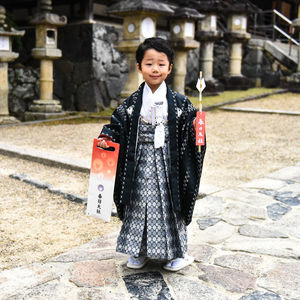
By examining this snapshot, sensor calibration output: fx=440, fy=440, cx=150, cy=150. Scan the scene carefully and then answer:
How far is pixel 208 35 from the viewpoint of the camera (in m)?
13.0

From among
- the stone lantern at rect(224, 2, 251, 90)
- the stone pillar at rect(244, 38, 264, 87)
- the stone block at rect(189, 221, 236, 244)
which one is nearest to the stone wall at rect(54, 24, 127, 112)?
the stone lantern at rect(224, 2, 251, 90)

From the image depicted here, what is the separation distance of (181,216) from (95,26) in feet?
27.3

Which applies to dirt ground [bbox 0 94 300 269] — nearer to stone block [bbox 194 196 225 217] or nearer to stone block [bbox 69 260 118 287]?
stone block [bbox 69 260 118 287]

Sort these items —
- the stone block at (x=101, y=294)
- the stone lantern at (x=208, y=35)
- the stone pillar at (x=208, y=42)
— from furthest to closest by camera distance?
1. the stone pillar at (x=208, y=42)
2. the stone lantern at (x=208, y=35)
3. the stone block at (x=101, y=294)

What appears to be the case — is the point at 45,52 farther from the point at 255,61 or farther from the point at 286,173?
the point at 255,61

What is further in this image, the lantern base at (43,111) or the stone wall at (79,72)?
the stone wall at (79,72)

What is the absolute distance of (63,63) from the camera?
10977 millimetres

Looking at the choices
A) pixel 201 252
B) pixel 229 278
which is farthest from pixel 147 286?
pixel 201 252

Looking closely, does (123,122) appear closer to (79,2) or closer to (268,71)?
(79,2)

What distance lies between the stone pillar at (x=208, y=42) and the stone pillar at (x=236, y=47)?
137 cm

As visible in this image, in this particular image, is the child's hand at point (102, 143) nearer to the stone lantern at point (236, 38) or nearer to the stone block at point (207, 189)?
the stone block at point (207, 189)

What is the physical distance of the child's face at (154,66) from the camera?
264 centimetres

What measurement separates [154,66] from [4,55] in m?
6.67

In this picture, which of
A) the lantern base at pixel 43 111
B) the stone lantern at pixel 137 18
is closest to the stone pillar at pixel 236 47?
the stone lantern at pixel 137 18
